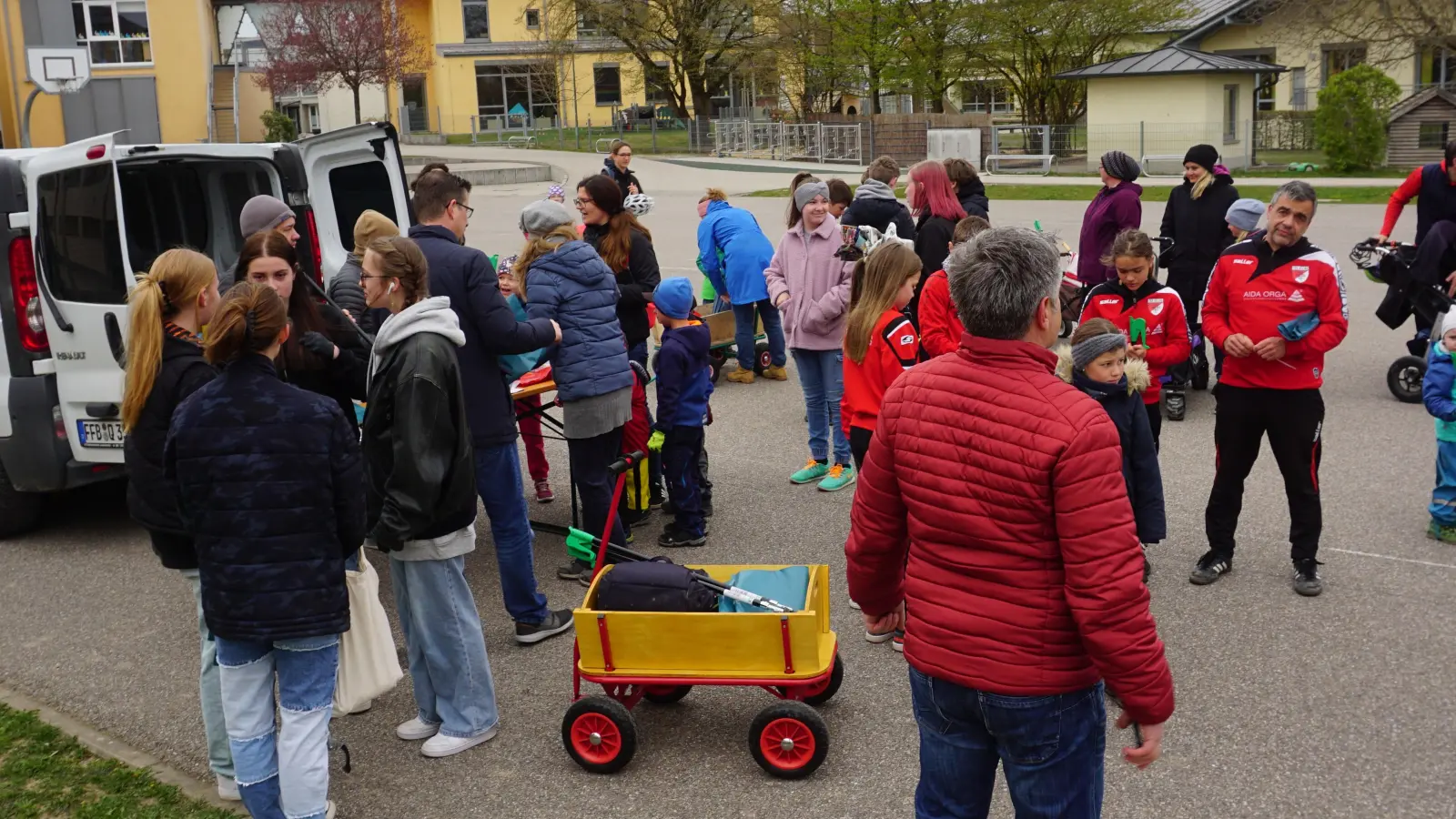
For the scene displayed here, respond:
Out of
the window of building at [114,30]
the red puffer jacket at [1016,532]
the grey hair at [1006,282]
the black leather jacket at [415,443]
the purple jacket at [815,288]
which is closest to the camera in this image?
the red puffer jacket at [1016,532]

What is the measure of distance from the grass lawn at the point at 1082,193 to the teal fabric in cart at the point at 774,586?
2098 centimetres

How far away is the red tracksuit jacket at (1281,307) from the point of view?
614 centimetres

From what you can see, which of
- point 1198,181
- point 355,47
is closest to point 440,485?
point 1198,181

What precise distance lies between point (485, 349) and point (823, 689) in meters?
2.02

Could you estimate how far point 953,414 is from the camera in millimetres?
3094

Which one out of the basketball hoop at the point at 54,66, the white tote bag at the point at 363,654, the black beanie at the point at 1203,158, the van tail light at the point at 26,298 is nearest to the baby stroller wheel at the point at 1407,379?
the black beanie at the point at 1203,158

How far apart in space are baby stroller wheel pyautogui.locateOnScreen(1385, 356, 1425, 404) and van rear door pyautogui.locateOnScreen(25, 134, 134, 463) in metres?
8.77

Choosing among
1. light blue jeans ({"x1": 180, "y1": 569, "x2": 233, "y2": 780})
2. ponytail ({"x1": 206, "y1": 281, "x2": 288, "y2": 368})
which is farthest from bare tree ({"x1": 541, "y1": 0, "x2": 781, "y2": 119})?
ponytail ({"x1": 206, "y1": 281, "x2": 288, "y2": 368})

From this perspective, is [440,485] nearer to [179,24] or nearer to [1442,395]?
[1442,395]

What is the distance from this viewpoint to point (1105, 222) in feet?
33.3

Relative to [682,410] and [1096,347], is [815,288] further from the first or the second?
[1096,347]

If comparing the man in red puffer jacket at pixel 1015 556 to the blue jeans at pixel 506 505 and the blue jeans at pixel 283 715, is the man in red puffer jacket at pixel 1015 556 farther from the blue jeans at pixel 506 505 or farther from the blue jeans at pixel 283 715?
the blue jeans at pixel 506 505

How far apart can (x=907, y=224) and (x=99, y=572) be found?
18.5 feet

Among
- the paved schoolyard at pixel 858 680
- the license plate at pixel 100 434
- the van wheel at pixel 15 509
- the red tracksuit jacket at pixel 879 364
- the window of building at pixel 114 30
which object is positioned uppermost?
the window of building at pixel 114 30
